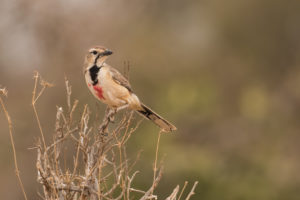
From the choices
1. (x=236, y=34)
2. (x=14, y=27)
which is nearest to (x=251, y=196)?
(x=14, y=27)

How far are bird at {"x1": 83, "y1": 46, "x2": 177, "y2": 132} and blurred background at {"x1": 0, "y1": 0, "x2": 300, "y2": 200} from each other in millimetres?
6742

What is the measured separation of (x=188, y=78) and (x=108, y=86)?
1267 centimetres

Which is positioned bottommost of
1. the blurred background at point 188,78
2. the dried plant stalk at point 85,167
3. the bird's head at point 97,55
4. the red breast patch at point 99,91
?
the dried plant stalk at point 85,167

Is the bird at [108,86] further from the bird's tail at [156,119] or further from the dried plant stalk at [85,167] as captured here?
the dried plant stalk at [85,167]

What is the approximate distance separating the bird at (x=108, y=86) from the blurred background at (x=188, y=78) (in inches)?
265

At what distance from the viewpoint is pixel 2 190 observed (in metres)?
15.6

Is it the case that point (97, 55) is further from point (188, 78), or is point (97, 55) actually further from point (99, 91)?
point (188, 78)

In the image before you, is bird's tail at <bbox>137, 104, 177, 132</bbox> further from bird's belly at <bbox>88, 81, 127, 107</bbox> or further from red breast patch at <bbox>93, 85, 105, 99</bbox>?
red breast patch at <bbox>93, 85, 105, 99</bbox>

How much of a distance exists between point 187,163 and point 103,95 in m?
9.60

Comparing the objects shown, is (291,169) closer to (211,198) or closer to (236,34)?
(211,198)

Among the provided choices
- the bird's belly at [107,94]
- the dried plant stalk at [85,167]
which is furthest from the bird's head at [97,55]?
the dried plant stalk at [85,167]

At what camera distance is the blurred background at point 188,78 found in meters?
15.5

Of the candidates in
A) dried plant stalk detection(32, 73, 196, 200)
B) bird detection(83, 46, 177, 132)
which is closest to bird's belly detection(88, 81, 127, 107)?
bird detection(83, 46, 177, 132)

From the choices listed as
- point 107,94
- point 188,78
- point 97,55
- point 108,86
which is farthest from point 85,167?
point 188,78
